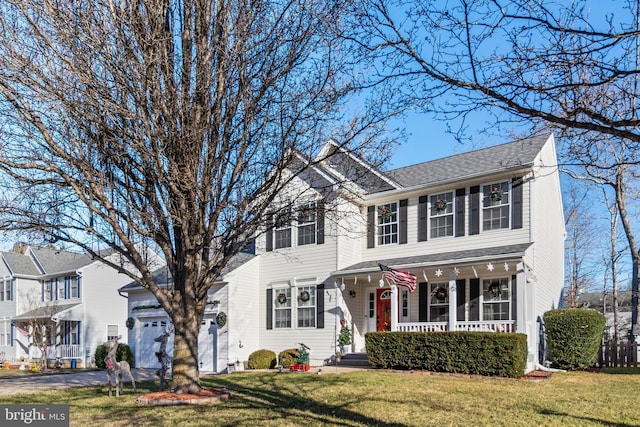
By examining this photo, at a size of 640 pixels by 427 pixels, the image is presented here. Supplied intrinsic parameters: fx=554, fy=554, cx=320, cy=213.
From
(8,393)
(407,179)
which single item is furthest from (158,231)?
(407,179)

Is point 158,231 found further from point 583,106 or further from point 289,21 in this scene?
point 583,106

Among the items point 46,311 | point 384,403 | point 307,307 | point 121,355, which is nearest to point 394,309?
point 307,307

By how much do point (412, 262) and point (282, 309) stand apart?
17.9 ft

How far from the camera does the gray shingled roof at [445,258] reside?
14.8 metres

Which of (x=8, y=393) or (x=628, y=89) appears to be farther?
(x=8, y=393)

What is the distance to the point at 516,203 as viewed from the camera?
15.8m

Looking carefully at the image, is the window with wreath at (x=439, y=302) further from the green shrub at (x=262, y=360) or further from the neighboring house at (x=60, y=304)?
the neighboring house at (x=60, y=304)

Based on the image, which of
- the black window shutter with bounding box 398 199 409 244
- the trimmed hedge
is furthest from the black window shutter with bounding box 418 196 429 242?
the trimmed hedge

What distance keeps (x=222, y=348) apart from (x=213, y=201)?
1093 cm

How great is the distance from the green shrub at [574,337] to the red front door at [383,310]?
197 inches

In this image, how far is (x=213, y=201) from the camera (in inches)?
388

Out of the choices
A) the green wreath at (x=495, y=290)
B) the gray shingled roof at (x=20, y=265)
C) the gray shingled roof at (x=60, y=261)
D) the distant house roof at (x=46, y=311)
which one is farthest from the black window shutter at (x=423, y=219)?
the gray shingled roof at (x=20, y=265)

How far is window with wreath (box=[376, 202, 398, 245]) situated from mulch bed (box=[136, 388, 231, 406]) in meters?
9.62

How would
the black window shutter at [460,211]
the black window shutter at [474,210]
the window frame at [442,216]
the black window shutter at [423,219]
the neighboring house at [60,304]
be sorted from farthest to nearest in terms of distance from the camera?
the neighboring house at [60,304] → the black window shutter at [423,219] → the window frame at [442,216] → the black window shutter at [460,211] → the black window shutter at [474,210]
